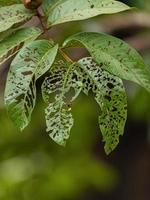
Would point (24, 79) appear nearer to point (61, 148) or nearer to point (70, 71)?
point (70, 71)

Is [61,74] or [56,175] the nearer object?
[61,74]

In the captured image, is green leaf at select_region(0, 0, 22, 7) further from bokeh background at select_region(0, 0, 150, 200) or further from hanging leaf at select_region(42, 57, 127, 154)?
bokeh background at select_region(0, 0, 150, 200)

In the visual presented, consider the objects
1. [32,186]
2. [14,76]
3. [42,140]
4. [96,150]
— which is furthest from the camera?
[96,150]

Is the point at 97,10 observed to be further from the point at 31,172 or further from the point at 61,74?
the point at 31,172

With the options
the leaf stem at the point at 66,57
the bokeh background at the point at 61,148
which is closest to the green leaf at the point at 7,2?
the leaf stem at the point at 66,57

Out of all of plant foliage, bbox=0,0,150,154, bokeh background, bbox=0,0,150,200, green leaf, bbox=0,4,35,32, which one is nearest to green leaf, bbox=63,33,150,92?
plant foliage, bbox=0,0,150,154

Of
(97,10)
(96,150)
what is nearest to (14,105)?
(97,10)

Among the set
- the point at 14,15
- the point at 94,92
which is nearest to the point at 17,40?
the point at 14,15

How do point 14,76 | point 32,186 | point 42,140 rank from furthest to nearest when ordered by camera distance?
1. point 42,140
2. point 32,186
3. point 14,76
